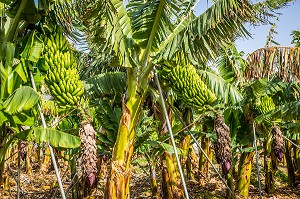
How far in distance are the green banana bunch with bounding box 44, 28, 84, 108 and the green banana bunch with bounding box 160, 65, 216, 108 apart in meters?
1.05

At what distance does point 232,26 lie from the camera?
291cm

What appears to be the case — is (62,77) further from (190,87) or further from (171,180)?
(171,180)

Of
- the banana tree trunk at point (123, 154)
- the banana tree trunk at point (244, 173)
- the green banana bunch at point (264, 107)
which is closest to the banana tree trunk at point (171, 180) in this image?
the banana tree trunk at point (123, 154)

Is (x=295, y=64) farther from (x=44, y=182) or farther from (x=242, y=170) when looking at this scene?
(x=44, y=182)

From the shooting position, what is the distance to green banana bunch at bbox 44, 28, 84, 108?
2.45 meters

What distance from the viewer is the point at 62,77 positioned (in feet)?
8.03

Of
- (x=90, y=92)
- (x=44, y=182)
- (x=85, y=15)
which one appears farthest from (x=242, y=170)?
(x=44, y=182)

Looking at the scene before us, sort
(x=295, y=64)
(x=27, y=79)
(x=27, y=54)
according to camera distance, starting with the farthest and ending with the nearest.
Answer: (x=295, y=64) → (x=27, y=79) → (x=27, y=54)

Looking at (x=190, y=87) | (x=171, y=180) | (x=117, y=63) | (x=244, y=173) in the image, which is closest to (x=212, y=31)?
(x=190, y=87)

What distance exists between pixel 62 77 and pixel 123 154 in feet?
3.61

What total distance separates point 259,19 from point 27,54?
2.18 m

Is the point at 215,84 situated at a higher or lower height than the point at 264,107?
higher

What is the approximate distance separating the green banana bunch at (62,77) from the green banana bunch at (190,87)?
1052 millimetres

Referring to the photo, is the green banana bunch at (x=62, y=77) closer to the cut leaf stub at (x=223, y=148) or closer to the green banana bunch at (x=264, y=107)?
the cut leaf stub at (x=223, y=148)
